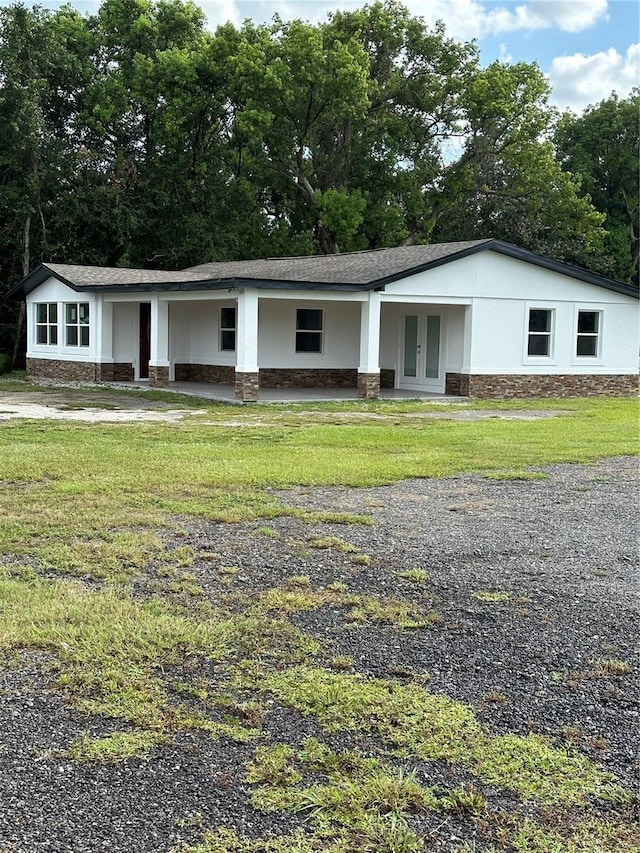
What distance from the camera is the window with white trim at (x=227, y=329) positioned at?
23.8 meters

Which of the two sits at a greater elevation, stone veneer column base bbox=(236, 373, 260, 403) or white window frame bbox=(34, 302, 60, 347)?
white window frame bbox=(34, 302, 60, 347)

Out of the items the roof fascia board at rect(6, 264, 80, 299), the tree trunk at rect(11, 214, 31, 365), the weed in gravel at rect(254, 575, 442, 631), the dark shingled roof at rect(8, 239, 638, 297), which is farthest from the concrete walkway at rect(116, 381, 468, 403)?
the weed in gravel at rect(254, 575, 442, 631)

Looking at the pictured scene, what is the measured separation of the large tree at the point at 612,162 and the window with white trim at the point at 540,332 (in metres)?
25.2

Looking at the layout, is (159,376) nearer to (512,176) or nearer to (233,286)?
(233,286)

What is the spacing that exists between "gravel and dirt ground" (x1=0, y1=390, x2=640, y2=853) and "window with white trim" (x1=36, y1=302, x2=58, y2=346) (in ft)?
61.9

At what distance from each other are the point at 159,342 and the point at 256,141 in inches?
612

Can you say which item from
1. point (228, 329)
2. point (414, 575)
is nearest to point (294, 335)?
point (228, 329)

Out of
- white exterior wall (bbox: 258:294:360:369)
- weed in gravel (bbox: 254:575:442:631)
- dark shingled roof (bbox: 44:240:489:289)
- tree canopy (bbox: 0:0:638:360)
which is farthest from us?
tree canopy (bbox: 0:0:638:360)

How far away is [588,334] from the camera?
74.9 ft

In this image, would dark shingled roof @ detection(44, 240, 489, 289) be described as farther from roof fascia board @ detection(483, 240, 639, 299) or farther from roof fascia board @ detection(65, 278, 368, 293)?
roof fascia board @ detection(483, 240, 639, 299)

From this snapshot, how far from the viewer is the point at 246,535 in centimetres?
702

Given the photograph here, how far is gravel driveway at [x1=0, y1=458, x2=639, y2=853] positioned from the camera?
3.24m

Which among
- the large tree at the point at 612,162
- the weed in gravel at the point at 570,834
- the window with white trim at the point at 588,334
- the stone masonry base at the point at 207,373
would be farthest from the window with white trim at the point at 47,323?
the large tree at the point at 612,162

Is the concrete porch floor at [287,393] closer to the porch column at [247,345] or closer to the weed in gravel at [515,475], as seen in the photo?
the porch column at [247,345]
